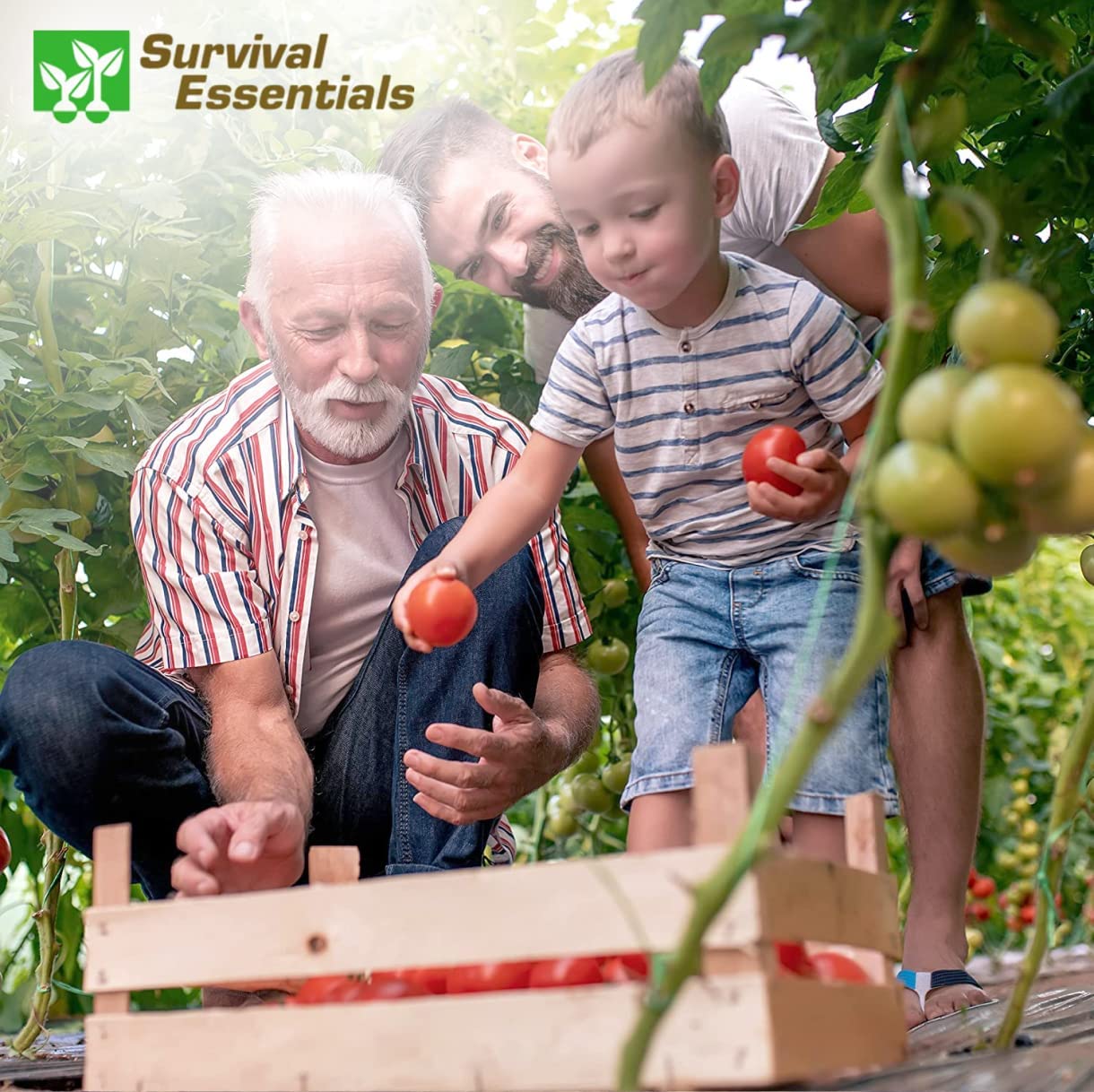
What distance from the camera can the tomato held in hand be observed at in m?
1.69

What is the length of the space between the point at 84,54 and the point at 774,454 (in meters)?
1.95

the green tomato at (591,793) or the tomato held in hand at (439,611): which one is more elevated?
the tomato held in hand at (439,611)

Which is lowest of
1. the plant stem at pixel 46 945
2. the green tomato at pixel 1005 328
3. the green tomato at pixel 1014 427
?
the plant stem at pixel 46 945

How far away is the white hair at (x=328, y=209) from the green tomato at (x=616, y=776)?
1.09 m

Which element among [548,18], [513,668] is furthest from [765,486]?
[548,18]

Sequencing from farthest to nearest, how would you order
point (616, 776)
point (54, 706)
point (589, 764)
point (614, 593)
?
1. point (589, 764)
2. point (616, 776)
3. point (614, 593)
4. point (54, 706)

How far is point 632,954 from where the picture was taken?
122 centimetres

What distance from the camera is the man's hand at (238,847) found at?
1565 mm

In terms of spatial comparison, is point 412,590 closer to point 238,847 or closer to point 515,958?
point 238,847

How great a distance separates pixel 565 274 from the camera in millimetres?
2631

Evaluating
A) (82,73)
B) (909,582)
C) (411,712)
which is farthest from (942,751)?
(82,73)

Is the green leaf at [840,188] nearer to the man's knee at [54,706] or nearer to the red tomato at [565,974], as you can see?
the red tomato at [565,974]

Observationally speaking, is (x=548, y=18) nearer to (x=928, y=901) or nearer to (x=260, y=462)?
(x=260, y=462)

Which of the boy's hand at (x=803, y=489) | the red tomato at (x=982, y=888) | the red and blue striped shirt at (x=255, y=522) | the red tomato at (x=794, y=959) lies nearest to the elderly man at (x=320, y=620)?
the red and blue striped shirt at (x=255, y=522)
